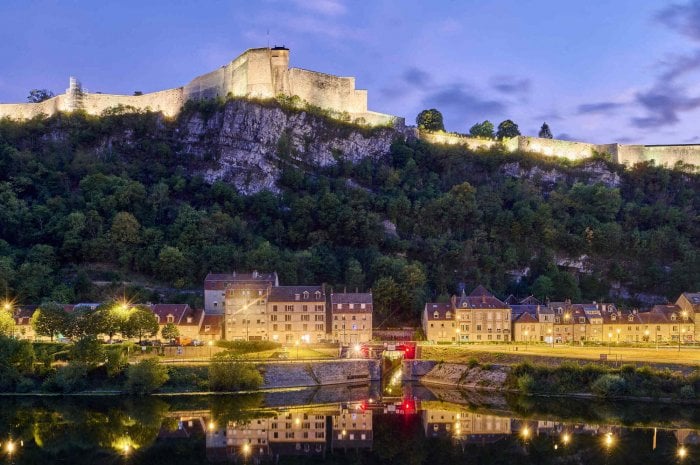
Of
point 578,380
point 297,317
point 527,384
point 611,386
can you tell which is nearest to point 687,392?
point 611,386

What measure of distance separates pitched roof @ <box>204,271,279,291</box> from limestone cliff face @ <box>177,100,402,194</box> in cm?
1780

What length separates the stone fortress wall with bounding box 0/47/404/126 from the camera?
7638cm

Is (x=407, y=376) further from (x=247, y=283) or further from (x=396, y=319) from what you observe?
(x=247, y=283)

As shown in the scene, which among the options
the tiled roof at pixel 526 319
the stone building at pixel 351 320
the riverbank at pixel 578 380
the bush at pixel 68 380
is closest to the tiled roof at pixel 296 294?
the stone building at pixel 351 320

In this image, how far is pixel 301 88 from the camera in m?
78.4

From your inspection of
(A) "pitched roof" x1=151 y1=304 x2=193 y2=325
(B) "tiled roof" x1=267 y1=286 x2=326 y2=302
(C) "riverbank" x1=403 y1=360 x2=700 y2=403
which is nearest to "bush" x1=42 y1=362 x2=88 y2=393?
(A) "pitched roof" x1=151 y1=304 x2=193 y2=325

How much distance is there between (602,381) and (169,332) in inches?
1083

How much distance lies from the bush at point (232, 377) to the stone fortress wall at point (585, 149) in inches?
1995

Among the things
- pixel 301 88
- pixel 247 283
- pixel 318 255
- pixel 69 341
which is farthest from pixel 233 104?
pixel 69 341

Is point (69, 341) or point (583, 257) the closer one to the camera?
point (69, 341)

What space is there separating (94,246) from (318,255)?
19.0 metres

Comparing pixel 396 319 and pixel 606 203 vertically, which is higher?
pixel 606 203

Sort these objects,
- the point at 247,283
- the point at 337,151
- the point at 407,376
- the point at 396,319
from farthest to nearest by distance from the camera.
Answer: the point at 337,151 → the point at 396,319 → the point at 247,283 → the point at 407,376

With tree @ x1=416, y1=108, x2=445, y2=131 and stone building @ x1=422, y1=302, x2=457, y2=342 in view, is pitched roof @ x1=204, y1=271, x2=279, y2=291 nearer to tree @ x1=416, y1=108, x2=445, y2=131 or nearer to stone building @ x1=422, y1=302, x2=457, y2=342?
stone building @ x1=422, y1=302, x2=457, y2=342
